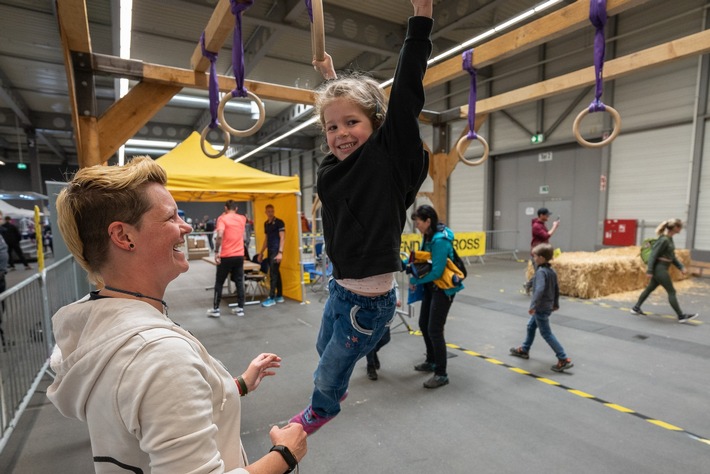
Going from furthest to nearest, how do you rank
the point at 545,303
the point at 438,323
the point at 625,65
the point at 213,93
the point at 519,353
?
the point at 519,353, the point at 545,303, the point at 625,65, the point at 438,323, the point at 213,93

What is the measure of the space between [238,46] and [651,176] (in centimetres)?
1058

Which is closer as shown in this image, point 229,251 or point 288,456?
point 288,456

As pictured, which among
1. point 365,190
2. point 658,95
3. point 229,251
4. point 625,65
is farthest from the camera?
point 658,95

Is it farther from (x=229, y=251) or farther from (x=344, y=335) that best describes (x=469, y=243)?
(x=344, y=335)

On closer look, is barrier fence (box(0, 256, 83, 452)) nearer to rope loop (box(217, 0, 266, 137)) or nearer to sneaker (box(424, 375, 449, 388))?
rope loop (box(217, 0, 266, 137))

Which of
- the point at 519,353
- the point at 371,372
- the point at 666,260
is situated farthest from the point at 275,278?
the point at 666,260

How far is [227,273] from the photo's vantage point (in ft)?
19.0

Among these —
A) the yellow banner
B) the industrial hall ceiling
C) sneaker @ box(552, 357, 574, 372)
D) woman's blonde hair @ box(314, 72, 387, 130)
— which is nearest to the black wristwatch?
woman's blonde hair @ box(314, 72, 387, 130)

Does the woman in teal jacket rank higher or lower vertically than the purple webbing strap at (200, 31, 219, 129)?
lower

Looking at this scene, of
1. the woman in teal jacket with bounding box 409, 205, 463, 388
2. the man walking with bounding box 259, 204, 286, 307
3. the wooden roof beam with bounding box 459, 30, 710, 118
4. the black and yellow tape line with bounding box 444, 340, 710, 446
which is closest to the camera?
the black and yellow tape line with bounding box 444, 340, 710, 446

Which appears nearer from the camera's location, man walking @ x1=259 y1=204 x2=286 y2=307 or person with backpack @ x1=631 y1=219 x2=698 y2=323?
person with backpack @ x1=631 y1=219 x2=698 y2=323

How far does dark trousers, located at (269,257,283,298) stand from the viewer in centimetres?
645

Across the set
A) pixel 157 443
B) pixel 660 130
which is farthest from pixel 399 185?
pixel 660 130

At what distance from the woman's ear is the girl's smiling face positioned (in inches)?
30.1
